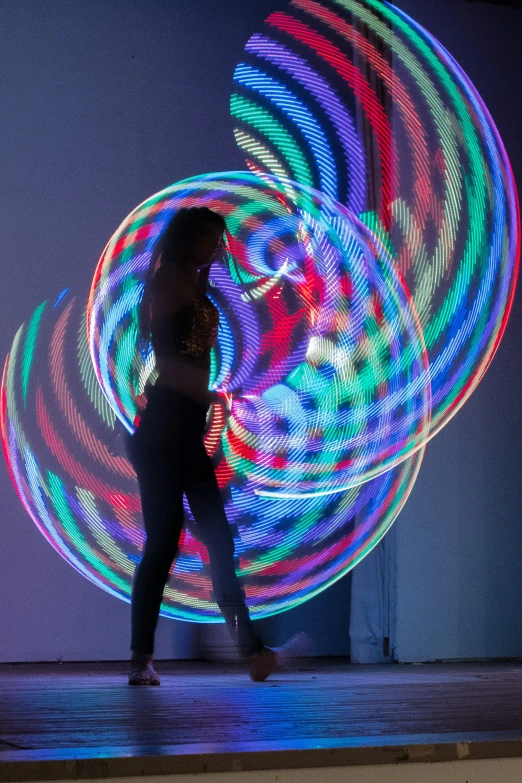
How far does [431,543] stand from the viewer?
442 centimetres

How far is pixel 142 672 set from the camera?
295cm

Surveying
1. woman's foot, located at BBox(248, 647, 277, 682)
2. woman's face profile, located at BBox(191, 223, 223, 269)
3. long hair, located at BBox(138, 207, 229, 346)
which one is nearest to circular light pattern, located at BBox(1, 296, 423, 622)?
woman's foot, located at BBox(248, 647, 277, 682)

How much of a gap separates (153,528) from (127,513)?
0.81m

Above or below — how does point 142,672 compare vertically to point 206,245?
below

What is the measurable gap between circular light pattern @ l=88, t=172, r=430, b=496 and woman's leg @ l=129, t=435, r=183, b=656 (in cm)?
70

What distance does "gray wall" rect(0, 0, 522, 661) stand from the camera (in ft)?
14.7

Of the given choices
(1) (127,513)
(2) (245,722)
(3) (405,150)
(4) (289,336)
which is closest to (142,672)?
(1) (127,513)

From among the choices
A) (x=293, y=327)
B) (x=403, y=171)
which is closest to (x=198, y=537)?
(x=293, y=327)

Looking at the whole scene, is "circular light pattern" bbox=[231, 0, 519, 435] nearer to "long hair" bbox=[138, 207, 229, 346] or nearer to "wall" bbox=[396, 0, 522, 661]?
"wall" bbox=[396, 0, 522, 661]

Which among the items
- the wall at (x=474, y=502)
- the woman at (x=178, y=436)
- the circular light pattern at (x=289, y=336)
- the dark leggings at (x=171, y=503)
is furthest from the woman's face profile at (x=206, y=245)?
the wall at (x=474, y=502)

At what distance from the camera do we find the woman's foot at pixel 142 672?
2943 mm

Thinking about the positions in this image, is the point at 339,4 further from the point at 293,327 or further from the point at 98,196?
the point at 98,196

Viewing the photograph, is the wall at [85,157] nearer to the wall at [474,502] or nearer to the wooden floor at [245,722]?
the wall at [474,502]

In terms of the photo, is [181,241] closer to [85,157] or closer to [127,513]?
[127,513]
